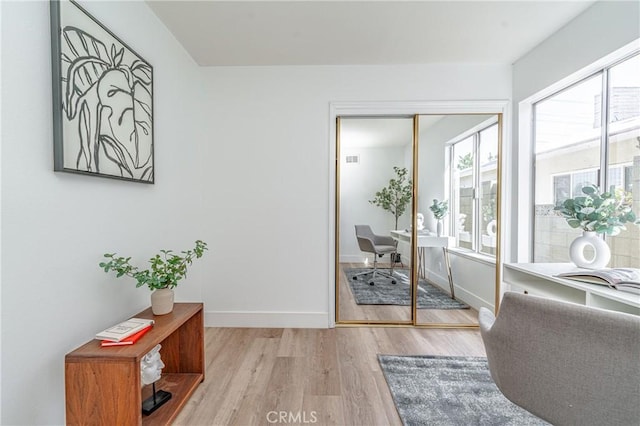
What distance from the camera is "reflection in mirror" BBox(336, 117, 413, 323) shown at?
288 cm

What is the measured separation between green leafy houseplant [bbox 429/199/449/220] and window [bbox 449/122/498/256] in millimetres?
88

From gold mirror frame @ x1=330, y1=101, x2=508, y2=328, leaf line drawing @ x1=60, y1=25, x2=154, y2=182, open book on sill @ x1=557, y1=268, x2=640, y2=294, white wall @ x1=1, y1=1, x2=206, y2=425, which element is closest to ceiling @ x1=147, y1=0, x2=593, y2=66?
gold mirror frame @ x1=330, y1=101, x2=508, y2=328

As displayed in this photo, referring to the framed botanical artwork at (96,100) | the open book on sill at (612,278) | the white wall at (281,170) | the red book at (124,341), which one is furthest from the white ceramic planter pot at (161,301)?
the open book on sill at (612,278)

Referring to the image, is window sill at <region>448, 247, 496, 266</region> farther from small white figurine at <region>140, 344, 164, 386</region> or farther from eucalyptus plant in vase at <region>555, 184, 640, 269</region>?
small white figurine at <region>140, 344, 164, 386</region>

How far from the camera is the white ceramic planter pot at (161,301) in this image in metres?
1.71

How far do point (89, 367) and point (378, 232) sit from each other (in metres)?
2.41

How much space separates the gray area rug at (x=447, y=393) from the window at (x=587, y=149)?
3.92 ft

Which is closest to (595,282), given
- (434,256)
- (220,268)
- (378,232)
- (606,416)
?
(606,416)

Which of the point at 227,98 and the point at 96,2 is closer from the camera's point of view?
the point at 96,2

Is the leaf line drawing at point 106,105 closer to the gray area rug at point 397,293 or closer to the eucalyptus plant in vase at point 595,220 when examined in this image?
the gray area rug at point 397,293

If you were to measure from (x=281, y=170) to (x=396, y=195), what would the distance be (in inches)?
47.2

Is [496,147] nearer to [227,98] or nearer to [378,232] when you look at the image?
[378,232]

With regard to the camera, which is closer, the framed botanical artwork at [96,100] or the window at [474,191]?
the framed botanical artwork at [96,100]

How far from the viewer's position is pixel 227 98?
2842 millimetres
